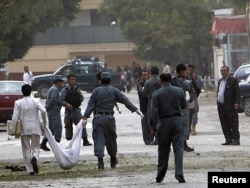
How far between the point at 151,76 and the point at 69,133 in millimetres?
2426

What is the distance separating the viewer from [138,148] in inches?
932

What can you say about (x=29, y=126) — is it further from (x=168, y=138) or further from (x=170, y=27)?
(x=170, y=27)

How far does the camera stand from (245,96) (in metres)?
34.0

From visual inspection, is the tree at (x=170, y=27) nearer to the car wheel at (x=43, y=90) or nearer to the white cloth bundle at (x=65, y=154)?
the car wheel at (x=43, y=90)

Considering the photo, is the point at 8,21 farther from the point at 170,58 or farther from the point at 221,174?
the point at 170,58

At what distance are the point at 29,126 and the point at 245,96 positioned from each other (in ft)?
54.0

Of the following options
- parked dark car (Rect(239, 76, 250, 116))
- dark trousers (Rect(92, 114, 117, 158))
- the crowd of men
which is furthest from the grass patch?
parked dark car (Rect(239, 76, 250, 116))

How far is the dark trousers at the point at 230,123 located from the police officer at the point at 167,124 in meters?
7.71

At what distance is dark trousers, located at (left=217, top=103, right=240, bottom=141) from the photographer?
928 inches

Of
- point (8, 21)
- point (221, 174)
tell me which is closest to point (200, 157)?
point (8, 21)

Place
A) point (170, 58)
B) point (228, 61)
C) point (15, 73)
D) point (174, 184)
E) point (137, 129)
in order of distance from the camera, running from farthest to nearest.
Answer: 1. point (15, 73)
2. point (170, 58)
3. point (228, 61)
4. point (137, 129)
5. point (174, 184)

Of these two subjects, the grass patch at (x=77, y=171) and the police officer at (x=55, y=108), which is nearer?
the grass patch at (x=77, y=171)

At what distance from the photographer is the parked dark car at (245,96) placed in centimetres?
3384

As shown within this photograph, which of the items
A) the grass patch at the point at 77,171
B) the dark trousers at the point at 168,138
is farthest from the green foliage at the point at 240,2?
the dark trousers at the point at 168,138
